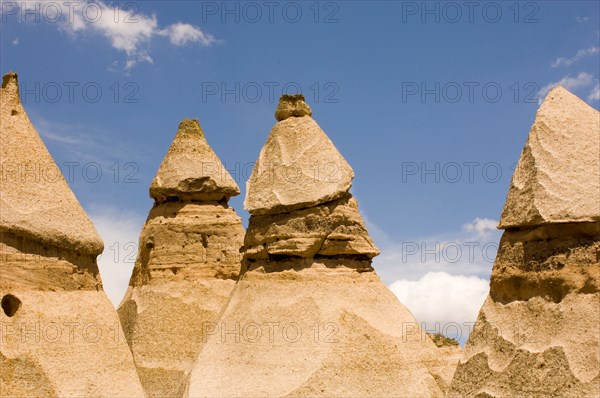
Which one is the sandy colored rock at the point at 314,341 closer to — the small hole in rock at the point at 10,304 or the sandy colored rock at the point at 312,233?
the sandy colored rock at the point at 312,233

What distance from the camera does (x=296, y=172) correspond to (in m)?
14.4

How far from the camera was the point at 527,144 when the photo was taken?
9.29 meters

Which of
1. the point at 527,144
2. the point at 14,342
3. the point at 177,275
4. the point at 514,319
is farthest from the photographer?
the point at 177,275

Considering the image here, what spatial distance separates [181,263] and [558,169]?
41.6 feet

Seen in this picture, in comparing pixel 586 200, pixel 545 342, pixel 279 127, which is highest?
pixel 279 127

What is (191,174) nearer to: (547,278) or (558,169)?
(558,169)

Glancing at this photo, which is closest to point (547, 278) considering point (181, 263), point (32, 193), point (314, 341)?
point (314, 341)

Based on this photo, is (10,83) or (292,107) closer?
(10,83)

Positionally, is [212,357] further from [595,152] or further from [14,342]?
[595,152]

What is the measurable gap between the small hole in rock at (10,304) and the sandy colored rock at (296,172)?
14.7ft

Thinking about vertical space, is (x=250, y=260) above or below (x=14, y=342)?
above

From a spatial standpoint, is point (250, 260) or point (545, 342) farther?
point (250, 260)

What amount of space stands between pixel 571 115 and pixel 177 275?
1255 cm

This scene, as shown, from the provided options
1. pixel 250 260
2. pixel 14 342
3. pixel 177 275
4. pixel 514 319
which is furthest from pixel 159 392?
pixel 514 319
